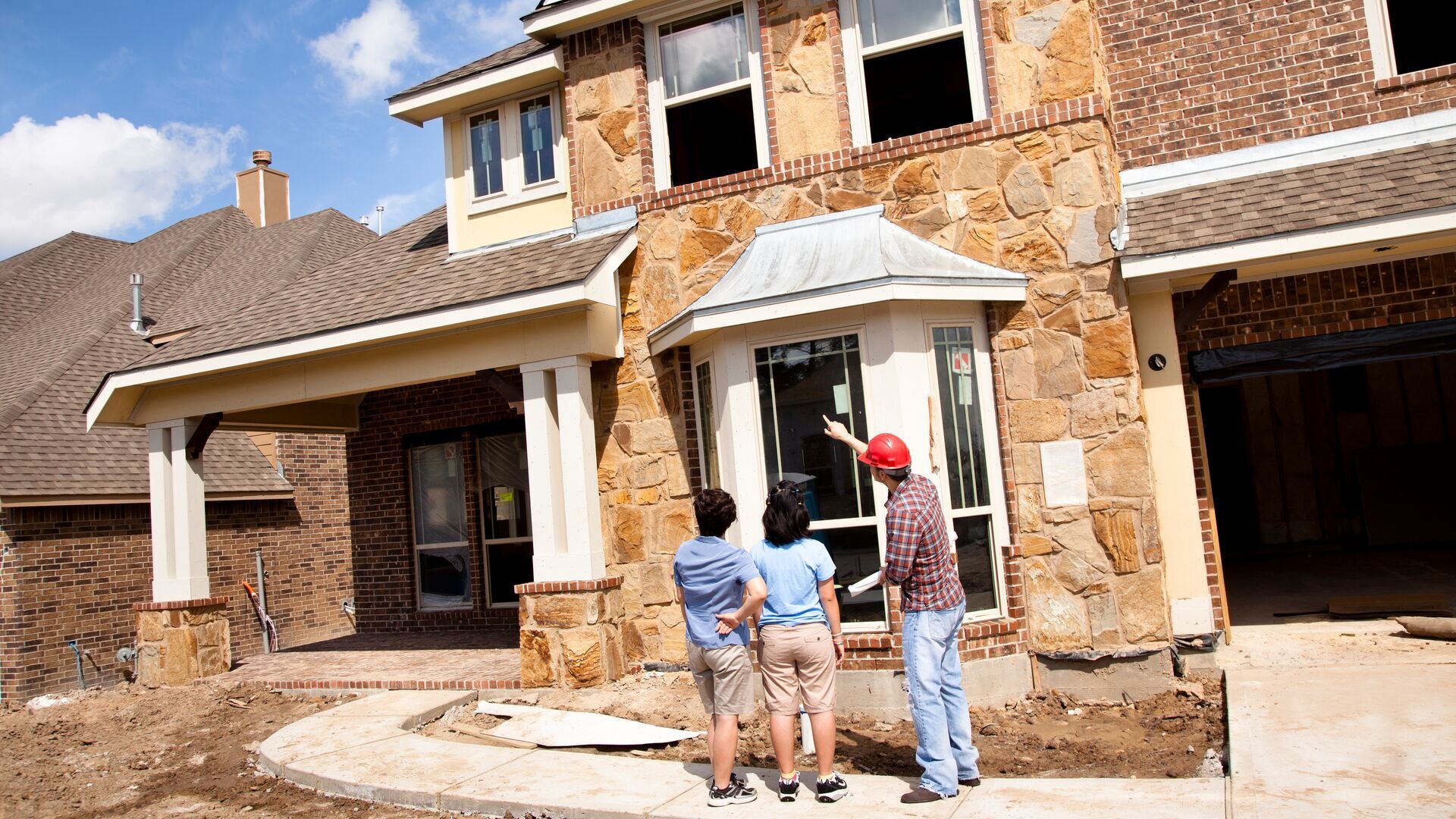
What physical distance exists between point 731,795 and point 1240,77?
696cm

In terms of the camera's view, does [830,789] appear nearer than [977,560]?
Yes

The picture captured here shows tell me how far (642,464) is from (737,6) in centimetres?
408

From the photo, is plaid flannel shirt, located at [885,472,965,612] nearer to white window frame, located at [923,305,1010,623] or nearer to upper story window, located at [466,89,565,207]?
white window frame, located at [923,305,1010,623]

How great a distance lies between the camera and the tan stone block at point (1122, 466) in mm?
7219

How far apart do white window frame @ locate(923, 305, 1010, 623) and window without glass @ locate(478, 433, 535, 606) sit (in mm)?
6181

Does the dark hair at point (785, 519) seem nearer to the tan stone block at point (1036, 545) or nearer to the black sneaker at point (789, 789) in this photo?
the black sneaker at point (789, 789)

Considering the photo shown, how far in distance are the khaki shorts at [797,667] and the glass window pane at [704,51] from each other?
219 inches

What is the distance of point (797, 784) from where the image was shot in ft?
16.1

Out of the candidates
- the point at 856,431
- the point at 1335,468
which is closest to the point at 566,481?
the point at 856,431

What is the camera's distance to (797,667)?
4.92m

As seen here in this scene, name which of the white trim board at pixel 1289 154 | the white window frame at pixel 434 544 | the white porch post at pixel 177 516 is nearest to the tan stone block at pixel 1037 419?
the white trim board at pixel 1289 154

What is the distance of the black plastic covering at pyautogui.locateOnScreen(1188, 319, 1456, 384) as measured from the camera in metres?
7.59

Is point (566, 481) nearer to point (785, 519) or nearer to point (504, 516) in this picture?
point (785, 519)

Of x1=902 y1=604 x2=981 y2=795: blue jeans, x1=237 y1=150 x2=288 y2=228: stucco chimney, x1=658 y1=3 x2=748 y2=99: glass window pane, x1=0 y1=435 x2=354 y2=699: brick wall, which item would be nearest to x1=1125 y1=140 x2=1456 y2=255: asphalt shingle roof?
x1=658 y1=3 x2=748 y2=99: glass window pane
